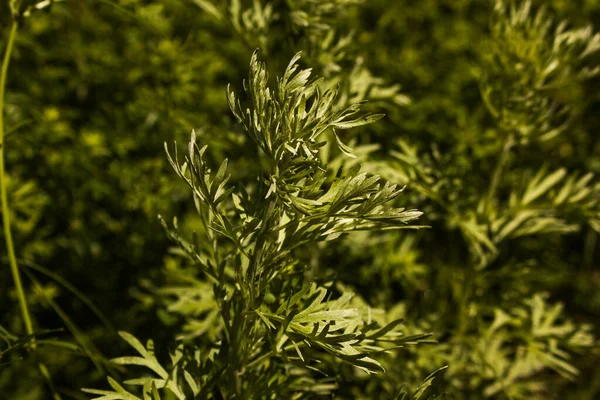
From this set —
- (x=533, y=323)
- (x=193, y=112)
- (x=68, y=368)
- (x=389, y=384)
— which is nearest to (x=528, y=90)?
(x=533, y=323)

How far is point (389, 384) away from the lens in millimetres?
2115

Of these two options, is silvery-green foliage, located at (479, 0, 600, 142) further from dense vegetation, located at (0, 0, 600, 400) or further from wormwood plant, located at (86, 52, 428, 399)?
wormwood plant, located at (86, 52, 428, 399)

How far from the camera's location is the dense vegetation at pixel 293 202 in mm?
1282

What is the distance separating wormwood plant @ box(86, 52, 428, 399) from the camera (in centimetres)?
117

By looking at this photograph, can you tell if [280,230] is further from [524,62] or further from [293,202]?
[524,62]

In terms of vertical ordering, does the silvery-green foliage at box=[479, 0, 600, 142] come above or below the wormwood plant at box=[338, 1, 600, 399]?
above

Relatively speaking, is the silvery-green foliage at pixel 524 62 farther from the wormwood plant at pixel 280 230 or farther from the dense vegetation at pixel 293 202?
the wormwood plant at pixel 280 230

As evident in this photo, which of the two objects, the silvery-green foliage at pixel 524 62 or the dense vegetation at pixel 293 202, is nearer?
the dense vegetation at pixel 293 202

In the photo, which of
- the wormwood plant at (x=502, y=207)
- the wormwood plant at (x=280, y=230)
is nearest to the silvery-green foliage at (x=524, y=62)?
the wormwood plant at (x=502, y=207)

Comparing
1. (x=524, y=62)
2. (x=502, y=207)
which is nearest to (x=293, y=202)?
(x=524, y=62)

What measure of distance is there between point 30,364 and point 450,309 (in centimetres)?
188

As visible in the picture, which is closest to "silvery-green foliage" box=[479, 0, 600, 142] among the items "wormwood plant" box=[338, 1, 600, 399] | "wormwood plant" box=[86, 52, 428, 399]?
"wormwood plant" box=[338, 1, 600, 399]

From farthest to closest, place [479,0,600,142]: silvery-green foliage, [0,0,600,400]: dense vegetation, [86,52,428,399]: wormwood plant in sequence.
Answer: [479,0,600,142]: silvery-green foliage → [0,0,600,400]: dense vegetation → [86,52,428,399]: wormwood plant

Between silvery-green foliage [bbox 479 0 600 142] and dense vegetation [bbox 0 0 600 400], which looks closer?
dense vegetation [bbox 0 0 600 400]
